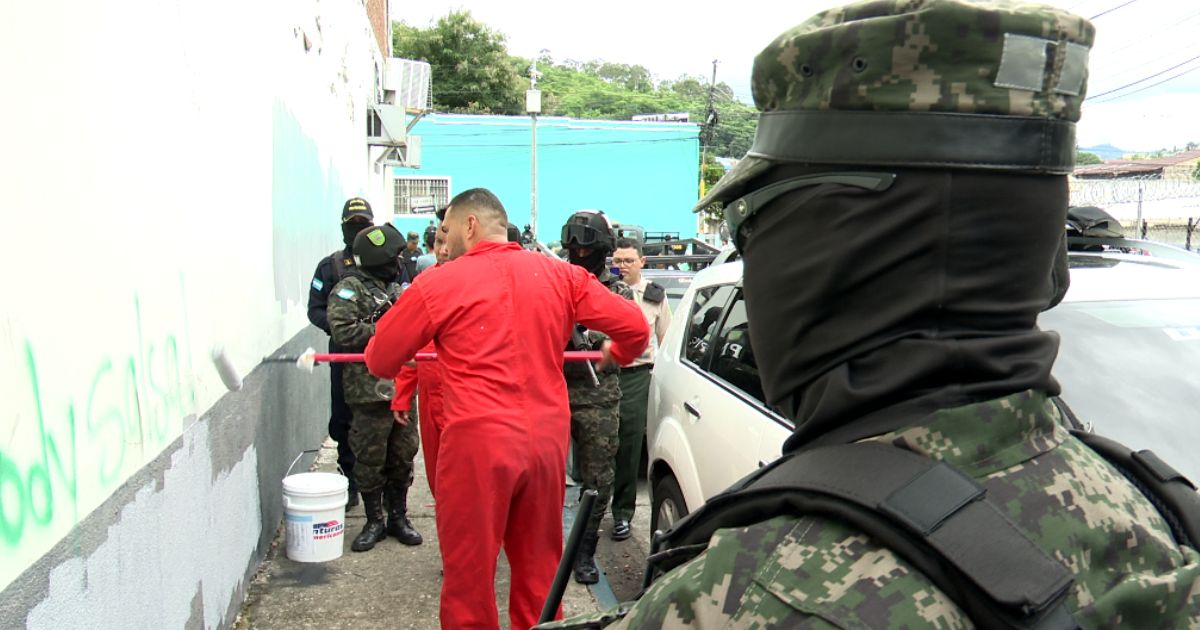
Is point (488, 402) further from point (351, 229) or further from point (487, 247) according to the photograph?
point (351, 229)

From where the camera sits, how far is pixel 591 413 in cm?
482

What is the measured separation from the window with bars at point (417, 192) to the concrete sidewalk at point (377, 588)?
2271cm

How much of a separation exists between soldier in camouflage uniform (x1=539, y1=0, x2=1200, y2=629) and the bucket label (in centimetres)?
415

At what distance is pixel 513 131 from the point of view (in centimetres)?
2952

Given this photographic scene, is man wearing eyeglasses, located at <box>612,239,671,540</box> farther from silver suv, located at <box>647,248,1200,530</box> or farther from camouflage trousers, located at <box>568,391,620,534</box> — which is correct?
silver suv, located at <box>647,248,1200,530</box>

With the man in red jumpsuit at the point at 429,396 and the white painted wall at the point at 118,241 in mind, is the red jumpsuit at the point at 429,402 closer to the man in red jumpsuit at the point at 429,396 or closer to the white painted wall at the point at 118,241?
the man in red jumpsuit at the point at 429,396

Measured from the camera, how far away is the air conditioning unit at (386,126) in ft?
46.6

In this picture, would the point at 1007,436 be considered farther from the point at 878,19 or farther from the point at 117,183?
the point at 117,183

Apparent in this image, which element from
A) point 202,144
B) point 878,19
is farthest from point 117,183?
point 878,19

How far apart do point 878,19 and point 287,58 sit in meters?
5.71

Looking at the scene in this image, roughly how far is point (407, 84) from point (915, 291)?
20.1 m

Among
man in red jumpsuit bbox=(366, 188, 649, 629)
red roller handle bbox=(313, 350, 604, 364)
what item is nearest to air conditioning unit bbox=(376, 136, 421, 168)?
red roller handle bbox=(313, 350, 604, 364)

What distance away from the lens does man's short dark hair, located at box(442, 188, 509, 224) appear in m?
3.89

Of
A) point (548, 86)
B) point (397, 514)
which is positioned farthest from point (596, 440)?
point (548, 86)
